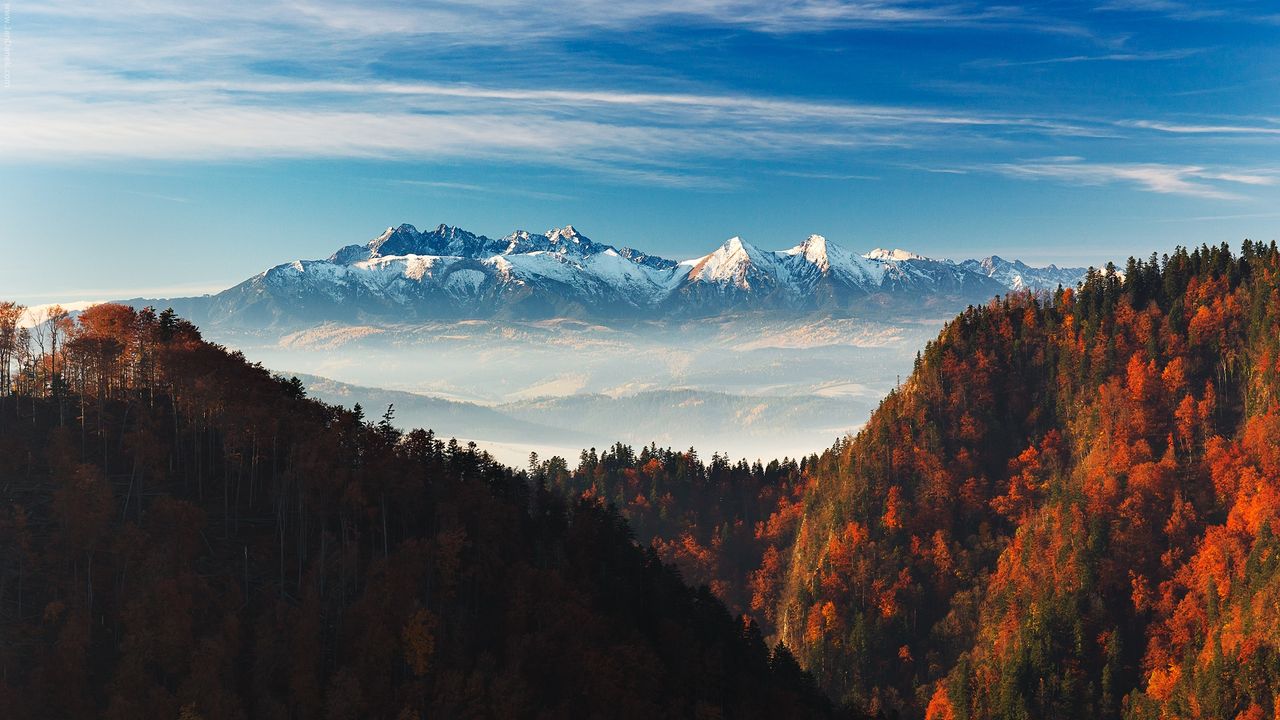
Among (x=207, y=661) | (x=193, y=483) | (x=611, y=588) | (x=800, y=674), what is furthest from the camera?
(x=800, y=674)

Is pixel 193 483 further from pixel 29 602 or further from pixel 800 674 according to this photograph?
pixel 800 674

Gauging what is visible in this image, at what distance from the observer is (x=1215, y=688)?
6875 inches

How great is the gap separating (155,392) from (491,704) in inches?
2404

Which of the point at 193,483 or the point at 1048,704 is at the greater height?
the point at 193,483

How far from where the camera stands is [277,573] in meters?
110

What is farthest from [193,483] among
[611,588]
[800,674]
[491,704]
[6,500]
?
[800,674]

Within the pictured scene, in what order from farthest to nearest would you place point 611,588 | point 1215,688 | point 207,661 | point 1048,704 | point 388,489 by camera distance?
point 1048,704, point 1215,688, point 611,588, point 388,489, point 207,661

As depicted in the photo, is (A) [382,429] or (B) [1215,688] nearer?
(A) [382,429]

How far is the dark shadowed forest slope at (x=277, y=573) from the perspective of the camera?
97.2 meters

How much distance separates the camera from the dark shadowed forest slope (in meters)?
97.2

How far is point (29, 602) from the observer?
98.5 metres

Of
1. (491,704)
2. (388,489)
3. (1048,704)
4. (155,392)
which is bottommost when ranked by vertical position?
(1048,704)

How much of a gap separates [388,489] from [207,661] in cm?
3574

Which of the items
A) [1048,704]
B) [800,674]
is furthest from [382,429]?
[1048,704]
